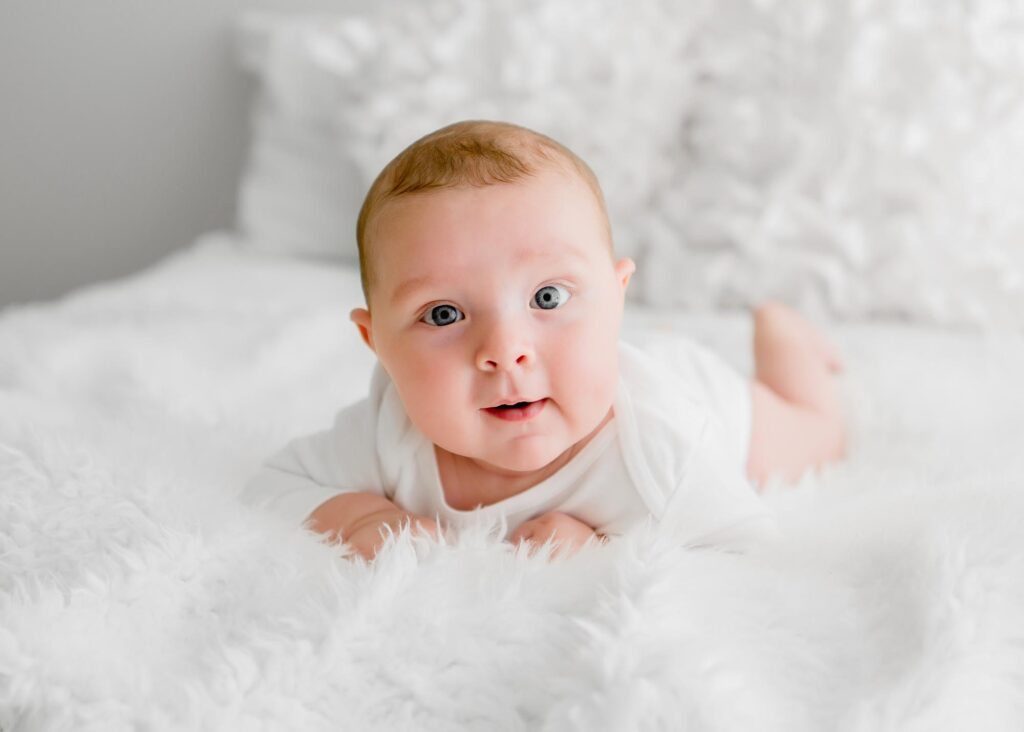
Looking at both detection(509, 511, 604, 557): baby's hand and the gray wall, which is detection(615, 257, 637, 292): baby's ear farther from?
the gray wall

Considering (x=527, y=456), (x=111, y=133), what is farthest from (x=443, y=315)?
(x=111, y=133)

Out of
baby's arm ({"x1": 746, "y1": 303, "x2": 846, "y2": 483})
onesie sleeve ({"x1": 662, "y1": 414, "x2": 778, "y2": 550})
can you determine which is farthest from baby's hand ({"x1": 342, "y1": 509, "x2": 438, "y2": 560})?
baby's arm ({"x1": 746, "y1": 303, "x2": 846, "y2": 483})

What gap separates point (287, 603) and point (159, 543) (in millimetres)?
132

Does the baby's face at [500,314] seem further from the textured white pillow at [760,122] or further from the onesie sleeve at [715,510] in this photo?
the textured white pillow at [760,122]

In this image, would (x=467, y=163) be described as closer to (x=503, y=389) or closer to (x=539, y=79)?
(x=503, y=389)

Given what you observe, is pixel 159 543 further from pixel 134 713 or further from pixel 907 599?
pixel 907 599

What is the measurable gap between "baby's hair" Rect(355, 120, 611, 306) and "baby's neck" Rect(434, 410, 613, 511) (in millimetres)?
188

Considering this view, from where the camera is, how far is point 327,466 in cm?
110

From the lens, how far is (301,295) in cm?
187

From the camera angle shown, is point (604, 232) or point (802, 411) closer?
point (604, 232)

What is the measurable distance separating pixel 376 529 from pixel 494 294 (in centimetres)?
24

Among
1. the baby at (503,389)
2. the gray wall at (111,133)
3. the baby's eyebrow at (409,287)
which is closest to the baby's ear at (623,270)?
the baby at (503,389)

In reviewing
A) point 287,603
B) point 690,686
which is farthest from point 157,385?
point 690,686

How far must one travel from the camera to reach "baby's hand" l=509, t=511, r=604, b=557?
3.13 feet
